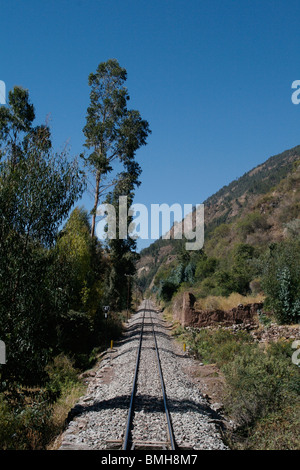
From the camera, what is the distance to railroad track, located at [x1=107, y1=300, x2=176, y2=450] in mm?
6492

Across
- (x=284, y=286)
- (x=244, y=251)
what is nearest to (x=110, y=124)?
(x=284, y=286)

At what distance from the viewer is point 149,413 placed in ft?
26.9

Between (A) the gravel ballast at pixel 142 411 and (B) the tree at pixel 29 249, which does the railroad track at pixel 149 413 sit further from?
(B) the tree at pixel 29 249

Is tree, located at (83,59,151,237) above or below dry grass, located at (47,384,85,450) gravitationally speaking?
above

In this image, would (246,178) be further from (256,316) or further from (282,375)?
(282,375)

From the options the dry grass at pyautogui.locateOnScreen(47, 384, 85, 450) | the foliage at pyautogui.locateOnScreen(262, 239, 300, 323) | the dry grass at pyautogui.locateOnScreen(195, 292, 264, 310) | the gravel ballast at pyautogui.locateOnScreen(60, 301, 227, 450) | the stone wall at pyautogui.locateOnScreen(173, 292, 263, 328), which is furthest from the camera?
the dry grass at pyautogui.locateOnScreen(195, 292, 264, 310)

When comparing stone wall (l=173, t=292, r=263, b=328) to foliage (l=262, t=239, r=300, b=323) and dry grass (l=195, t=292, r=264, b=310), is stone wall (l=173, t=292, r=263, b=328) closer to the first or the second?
A: dry grass (l=195, t=292, r=264, b=310)

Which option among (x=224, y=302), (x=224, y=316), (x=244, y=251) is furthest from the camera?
(x=244, y=251)

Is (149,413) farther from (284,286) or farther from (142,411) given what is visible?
(284,286)

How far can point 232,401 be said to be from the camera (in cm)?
912

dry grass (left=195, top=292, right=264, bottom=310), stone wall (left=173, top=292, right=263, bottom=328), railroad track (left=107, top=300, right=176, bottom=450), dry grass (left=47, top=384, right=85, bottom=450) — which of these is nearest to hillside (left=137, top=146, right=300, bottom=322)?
dry grass (left=195, top=292, right=264, bottom=310)

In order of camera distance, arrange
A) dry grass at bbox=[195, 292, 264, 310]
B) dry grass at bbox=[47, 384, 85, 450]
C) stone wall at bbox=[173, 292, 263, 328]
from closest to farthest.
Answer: dry grass at bbox=[47, 384, 85, 450]
stone wall at bbox=[173, 292, 263, 328]
dry grass at bbox=[195, 292, 264, 310]

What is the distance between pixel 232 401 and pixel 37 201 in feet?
22.8

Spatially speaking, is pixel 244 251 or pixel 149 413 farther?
pixel 244 251
